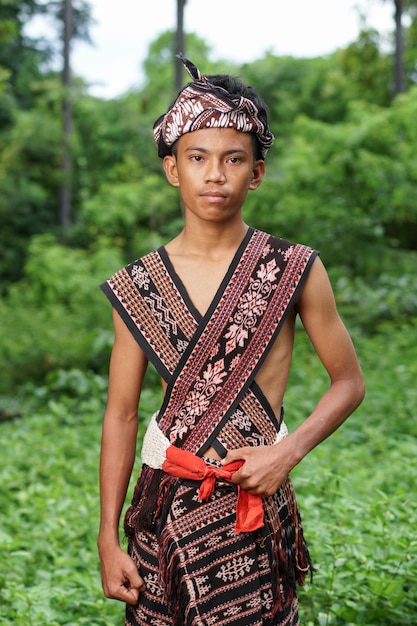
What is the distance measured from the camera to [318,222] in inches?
463

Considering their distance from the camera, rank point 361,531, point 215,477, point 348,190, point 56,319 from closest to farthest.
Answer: point 215,477
point 361,531
point 56,319
point 348,190

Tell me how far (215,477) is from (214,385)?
21 centimetres

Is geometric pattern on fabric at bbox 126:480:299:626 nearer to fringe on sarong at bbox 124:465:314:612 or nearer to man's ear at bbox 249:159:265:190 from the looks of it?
fringe on sarong at bbox 124:465:314:612

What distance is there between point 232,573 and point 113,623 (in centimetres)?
131

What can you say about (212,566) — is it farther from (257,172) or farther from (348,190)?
(348,190)

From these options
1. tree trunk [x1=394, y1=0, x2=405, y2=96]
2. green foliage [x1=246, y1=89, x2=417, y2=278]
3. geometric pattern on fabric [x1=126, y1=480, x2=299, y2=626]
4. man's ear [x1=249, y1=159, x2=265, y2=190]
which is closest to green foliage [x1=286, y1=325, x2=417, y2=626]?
geometric pattern on fabric [x1=126, y1=480, x2=299, y2=626]

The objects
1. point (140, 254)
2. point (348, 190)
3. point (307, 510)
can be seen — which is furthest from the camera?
point (140, 254)

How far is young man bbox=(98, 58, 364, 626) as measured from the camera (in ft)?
6.57

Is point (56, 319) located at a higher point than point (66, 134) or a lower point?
lower

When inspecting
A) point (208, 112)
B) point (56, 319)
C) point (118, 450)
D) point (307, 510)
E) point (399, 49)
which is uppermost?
point (399, 49)

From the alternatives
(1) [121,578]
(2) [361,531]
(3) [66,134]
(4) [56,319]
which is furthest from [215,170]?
(3) [66,134]

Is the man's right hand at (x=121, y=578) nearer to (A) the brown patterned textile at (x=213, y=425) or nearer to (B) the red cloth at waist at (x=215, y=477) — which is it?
(A) the brown patterned textile at (x=213, y=425)

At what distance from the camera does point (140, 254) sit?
49.7 feet

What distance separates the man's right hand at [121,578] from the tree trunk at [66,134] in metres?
17.2
